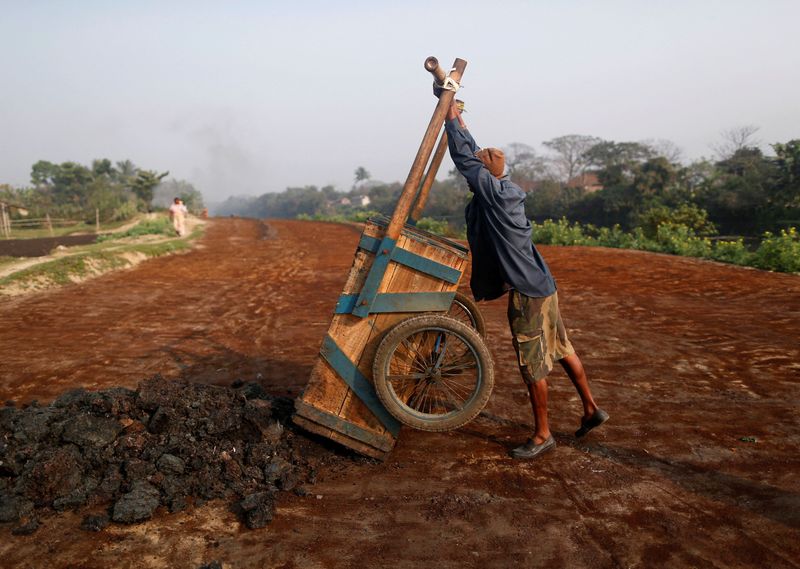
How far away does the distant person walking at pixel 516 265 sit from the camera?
3215 millimetres

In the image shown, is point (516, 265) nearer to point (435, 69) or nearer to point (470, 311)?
point (470, 311)

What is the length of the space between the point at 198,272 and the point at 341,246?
624cm

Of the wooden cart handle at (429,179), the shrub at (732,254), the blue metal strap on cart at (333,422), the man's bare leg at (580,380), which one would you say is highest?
the wooden cart handle at (429,179)

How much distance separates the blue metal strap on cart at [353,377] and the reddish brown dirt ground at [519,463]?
1.15 ft

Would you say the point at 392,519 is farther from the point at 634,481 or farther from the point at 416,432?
the point at 634,481

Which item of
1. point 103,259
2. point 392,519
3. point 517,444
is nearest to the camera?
point 392,519

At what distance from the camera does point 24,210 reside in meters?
30.4

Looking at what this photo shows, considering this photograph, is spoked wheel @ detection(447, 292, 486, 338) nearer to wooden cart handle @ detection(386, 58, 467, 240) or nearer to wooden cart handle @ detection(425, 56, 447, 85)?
wooden cart handle @ detection(386, 58, 467, 240)

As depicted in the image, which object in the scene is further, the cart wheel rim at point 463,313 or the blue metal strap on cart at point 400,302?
the cart wheel rim at point 463,313

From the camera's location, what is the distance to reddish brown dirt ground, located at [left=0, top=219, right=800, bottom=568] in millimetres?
2428

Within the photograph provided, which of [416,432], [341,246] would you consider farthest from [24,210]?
[416,432]

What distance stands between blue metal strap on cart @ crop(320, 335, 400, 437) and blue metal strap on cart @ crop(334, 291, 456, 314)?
24 cm

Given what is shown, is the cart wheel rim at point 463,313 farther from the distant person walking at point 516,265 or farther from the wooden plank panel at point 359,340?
the wooden plank panel at point 359,340

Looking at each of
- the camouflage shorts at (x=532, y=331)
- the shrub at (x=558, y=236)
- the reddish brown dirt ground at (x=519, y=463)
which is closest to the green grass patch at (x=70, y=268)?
the reddish brown dirt ground at (x=519, y=463)
